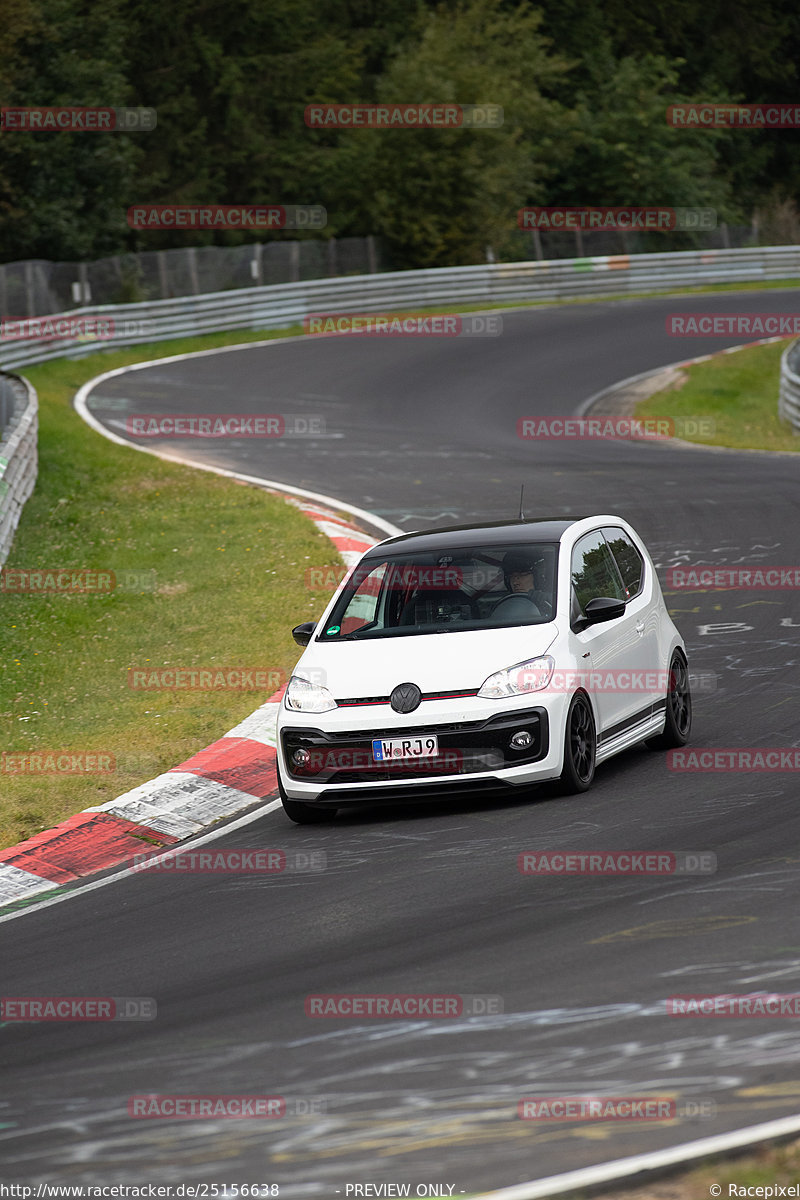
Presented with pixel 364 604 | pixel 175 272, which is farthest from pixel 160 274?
pixel 364 604

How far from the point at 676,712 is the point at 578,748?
54.4 inches

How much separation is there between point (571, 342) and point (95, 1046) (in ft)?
103

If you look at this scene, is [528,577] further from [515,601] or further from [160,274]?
[160,274]

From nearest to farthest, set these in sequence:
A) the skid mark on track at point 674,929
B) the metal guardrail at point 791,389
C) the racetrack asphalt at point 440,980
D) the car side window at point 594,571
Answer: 1. the racetrack asphalt at point 440,980
2. the skid mark on track at point 674,929
3. the car side window at point 594,571
4. the metal guardrail at point 791,389

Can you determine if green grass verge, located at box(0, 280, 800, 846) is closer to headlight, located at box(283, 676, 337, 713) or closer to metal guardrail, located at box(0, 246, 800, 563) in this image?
headlight, located at box(283, 676, 337, 713)

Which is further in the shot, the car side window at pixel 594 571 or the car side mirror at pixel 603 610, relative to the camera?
the car side window at pixel 594 571

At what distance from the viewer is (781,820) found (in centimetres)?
855

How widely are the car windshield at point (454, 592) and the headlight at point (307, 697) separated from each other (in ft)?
1.45

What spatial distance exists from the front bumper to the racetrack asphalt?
0.22 meters

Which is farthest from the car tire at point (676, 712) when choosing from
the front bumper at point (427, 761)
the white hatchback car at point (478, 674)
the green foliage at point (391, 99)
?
the green foliage at point (391, 99)

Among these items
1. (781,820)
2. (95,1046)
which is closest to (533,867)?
(781,820)

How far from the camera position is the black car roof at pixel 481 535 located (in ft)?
34.6

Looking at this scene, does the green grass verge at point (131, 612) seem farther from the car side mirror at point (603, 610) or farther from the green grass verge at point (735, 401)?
the car side mirror at point (603, 610)

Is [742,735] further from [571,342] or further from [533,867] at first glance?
[571,342]
